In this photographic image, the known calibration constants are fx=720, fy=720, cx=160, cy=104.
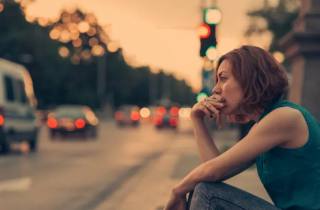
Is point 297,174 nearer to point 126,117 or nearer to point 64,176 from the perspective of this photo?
point 64,176

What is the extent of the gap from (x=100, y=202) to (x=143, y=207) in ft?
4.12

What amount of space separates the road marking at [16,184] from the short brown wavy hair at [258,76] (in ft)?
27.5

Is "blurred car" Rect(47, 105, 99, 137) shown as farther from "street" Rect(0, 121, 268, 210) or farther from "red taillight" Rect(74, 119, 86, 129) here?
"street" Rect(0, 121, 268, 210)

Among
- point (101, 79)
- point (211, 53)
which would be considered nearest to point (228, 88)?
point (211, 53)

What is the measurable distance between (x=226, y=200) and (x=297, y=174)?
30 centimetres

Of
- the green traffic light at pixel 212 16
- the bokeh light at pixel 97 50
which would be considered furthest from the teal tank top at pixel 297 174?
the bokeh light at pixel 97 50

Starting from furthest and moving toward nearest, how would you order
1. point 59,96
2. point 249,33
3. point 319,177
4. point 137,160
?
point 59,96 < point 249,33 < point 137,160 < point 319,177

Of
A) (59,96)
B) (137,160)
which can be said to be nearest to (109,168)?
(137,160)

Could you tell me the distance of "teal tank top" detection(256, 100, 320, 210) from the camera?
9.36 feet

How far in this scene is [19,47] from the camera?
67.1 metres

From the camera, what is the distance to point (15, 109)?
18.8 m

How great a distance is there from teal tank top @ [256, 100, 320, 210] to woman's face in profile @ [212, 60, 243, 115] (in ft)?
0.90

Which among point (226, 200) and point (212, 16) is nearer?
point (226, 200)

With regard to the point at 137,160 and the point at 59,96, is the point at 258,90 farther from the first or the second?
the point at 59,96
